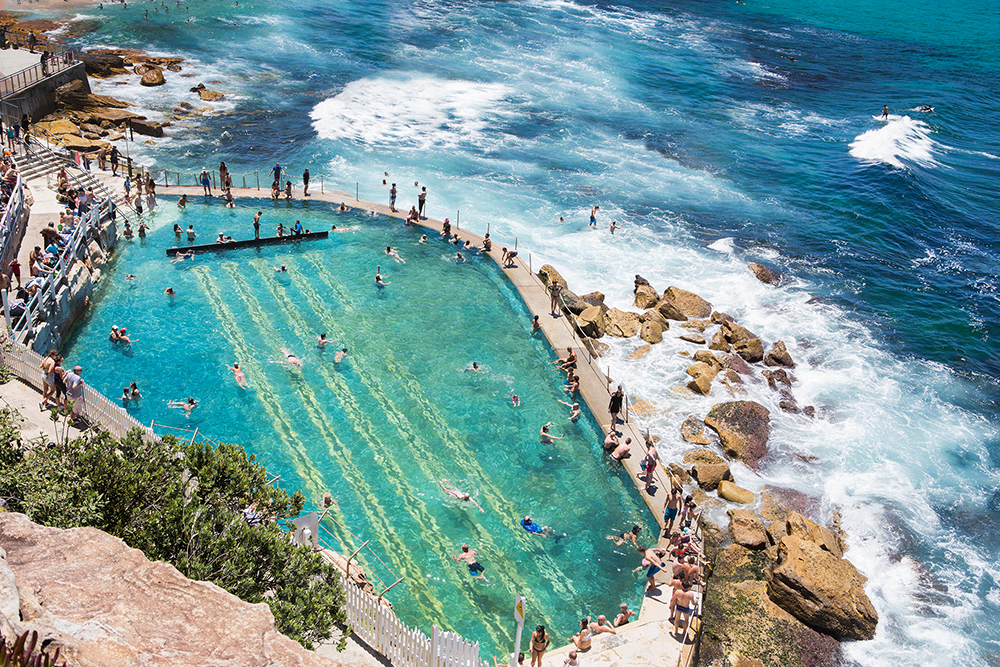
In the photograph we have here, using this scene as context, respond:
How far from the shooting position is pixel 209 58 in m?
66.2

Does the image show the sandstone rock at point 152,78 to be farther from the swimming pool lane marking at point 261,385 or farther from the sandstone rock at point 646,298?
the sandstone rock at point 646,298

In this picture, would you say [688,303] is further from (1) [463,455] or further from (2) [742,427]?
(1) [463,455]

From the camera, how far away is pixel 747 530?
23719 millimetres

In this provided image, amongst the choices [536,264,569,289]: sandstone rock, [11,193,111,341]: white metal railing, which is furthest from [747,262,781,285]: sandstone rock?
[11,193,111,341]: white metal railing

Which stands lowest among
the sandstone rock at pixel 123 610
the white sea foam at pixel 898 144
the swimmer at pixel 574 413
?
the swimmer at pixel 574 413

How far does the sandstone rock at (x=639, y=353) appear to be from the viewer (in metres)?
32.2

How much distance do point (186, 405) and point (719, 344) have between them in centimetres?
2203

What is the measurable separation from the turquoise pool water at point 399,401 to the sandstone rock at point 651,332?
19.1 ft

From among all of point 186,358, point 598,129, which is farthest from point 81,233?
point 598,129

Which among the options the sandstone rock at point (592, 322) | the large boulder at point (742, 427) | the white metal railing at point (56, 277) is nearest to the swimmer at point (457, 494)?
the large boulder at point (742, 427)

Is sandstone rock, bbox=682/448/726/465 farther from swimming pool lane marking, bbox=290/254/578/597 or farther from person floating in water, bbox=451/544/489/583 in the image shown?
person floating in water, bbox=451/544/489/583

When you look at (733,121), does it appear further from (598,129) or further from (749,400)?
(749,400)

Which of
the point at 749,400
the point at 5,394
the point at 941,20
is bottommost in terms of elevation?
the point at 749,400

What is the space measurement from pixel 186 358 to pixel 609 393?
15509 mm
